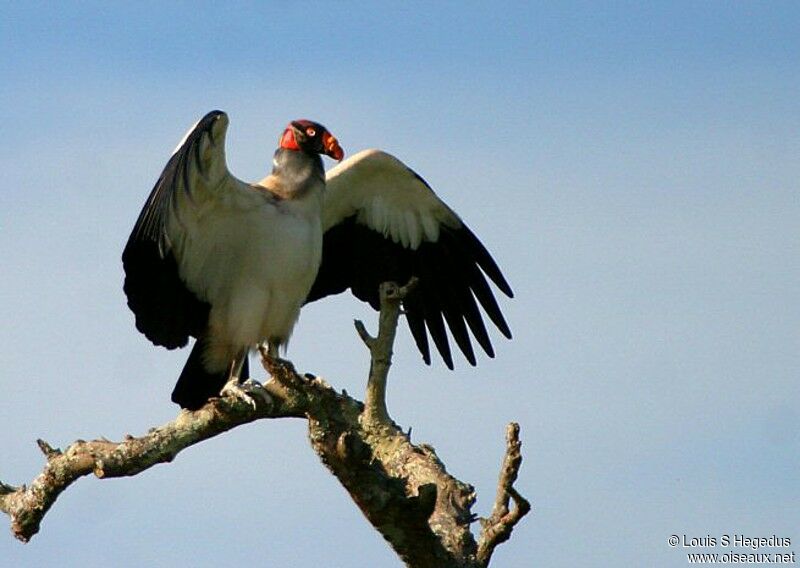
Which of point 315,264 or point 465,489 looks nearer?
point 465,489

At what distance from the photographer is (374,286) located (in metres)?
10.5

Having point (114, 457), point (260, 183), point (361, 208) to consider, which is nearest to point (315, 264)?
point (260, 183)

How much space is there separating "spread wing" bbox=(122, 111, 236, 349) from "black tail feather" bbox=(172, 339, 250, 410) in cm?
15

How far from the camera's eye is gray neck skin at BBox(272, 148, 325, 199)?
952 cm

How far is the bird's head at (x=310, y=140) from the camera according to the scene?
9828 mm

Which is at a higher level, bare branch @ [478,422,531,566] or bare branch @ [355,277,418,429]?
bare branch @ [355,277,418,429]

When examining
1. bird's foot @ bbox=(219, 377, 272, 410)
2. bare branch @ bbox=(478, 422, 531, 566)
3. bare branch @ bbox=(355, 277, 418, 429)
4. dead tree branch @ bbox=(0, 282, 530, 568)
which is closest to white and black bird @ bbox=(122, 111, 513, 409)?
bird's foot @ bbox=(219, 377, 272, 410)

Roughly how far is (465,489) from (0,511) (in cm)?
255

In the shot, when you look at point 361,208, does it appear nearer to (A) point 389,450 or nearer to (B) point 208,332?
(B) point 208,332

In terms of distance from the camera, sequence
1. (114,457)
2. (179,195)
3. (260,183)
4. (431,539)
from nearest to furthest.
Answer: (431,539), (114,457), (179,195), (260,183)

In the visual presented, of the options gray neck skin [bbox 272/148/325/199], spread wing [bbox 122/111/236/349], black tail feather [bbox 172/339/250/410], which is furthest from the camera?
gray neck skin [bbox 272/148/325/199]

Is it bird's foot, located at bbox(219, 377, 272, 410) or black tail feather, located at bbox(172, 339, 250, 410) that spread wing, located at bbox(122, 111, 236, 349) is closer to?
black tail feather, located at bbox(172, 339, 250, 410)

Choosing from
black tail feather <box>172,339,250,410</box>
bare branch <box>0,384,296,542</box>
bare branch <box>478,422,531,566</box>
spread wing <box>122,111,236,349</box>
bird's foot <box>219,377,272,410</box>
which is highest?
spread wing <box>122,111,236,349</box>

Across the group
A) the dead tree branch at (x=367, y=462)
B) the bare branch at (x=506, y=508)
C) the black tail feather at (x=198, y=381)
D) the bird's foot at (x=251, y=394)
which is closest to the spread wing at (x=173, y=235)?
the black tail feather at (x=198, y=381)
